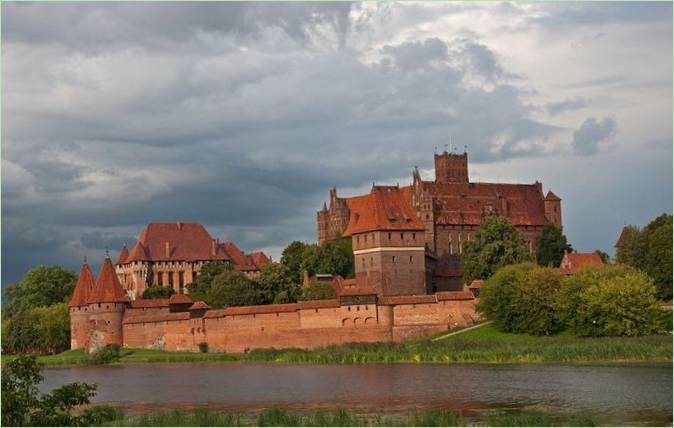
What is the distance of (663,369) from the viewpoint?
3400cm

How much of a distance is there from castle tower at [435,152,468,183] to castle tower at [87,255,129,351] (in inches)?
1289

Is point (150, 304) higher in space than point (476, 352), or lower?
higher

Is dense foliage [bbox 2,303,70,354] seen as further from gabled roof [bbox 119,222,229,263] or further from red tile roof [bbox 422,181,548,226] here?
red tile roof [bbox 422,181,548,226]

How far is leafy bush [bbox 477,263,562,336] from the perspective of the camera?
4762cm

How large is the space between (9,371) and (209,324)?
4085 cm

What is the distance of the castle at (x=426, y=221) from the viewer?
64125 millimetres

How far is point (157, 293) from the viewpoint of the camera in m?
74.8

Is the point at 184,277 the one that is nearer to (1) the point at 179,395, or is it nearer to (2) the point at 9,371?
(1) the point at 179,395

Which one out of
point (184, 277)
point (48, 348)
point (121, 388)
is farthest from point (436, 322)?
point (184, 277)

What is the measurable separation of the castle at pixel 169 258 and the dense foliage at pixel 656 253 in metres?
33.2

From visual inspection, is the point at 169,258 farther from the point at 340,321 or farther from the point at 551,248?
the point at 340,321

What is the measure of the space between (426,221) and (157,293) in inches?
736

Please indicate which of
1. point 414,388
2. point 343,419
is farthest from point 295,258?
point 343,419

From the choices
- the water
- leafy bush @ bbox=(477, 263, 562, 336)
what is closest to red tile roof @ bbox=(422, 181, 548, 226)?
leafy bush @ bbox=(477, 263, 562, 336)
